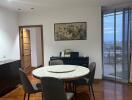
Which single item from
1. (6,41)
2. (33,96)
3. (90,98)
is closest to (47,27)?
(6,41)

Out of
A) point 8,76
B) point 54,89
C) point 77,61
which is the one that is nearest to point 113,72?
point 77,61

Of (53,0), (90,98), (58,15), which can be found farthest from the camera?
(58,15)

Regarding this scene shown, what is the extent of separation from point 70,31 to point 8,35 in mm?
2045

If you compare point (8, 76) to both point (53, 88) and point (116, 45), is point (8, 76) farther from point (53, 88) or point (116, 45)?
point (116, 45)

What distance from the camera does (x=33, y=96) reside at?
4008 millimetres

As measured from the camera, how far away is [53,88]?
2334 millimetres

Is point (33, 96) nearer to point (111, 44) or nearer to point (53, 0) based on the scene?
point (53, 0)

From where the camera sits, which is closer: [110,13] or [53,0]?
[53,0]

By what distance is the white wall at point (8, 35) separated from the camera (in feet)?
16.4

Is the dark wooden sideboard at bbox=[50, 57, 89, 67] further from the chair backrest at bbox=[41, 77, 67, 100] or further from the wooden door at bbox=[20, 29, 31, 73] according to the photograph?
the chair backrest at bbox=[41, 77, 67, 100]

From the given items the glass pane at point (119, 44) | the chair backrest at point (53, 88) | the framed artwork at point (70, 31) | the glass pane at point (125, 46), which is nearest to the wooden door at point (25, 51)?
the framed artwork at point (70, 31)

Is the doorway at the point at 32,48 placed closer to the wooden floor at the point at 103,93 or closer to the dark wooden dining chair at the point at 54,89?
the wooden floor at the point at 103,93

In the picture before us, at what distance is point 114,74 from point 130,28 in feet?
5.00

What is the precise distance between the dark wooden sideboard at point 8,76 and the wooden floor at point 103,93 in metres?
0.15
